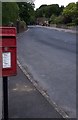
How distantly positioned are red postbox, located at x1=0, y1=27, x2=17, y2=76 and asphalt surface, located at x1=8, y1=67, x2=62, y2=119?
110 centimetres

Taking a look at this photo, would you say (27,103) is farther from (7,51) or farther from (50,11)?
(50,11)

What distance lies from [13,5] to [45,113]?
29082 mm

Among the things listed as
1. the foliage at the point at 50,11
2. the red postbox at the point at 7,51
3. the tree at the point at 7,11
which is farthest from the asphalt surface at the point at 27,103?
the foliage at the point at 50,11

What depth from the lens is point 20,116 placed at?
21.9 ft

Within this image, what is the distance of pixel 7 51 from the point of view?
584cm

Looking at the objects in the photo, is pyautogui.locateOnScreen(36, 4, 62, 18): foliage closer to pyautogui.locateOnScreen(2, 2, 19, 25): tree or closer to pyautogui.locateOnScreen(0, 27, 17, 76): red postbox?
pyautogui.locateOnScreen(2, 2, 19, 25): tree

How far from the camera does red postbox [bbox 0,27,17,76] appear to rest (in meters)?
5.78

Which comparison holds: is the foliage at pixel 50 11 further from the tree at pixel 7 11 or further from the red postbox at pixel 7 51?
the red postbox at pixel 7 51

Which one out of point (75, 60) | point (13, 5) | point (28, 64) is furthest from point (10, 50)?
point (13, 5)

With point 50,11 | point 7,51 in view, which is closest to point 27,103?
point 7,51

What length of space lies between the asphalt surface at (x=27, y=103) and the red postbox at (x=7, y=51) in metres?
Answer: 1.10

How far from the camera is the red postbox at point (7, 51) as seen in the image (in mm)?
5784

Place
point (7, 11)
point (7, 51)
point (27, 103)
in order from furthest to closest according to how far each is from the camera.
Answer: point (7, 11), point (27, 103), point (7, 51)

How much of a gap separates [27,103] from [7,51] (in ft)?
7.38
